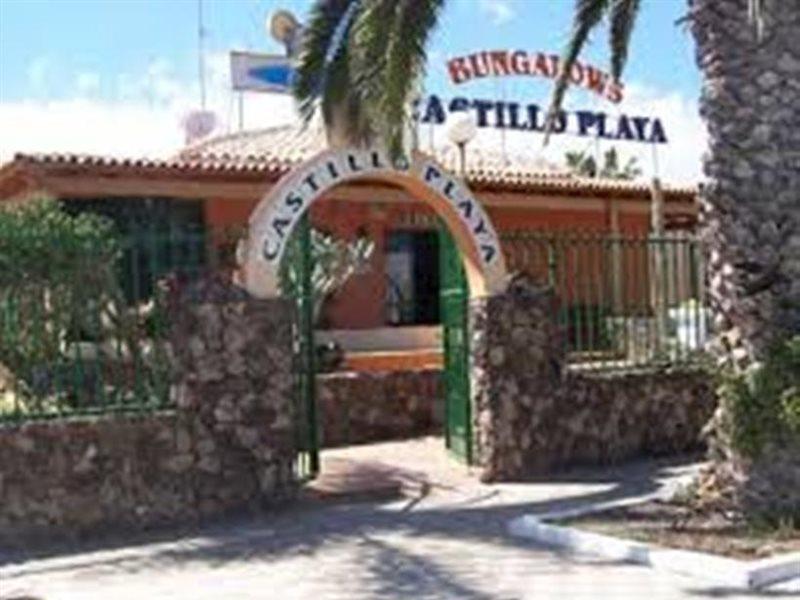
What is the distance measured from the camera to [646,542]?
32.5ft

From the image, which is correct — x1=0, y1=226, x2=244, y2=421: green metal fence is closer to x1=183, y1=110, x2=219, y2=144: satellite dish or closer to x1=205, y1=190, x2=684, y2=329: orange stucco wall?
x1=205, y1=190, x2=684, y2=329: orange stucco wall

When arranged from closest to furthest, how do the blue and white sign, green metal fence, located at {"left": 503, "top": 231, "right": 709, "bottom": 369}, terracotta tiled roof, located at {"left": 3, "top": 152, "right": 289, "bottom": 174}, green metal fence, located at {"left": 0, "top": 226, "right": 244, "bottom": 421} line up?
green metal fence, located at {"left": 0, "top": 226, "right": 244, "bottom": 421} < green metal fence, located at {"left": 503, "top": 231, "right": 709, "bottom": 369} < terracotta tiled roof, located at {"left": 3, "top": 152, "right": 289, "bottom": 174} < the blue and white sign

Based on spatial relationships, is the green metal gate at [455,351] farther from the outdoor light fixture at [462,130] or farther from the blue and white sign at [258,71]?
the blue and white sign at [258,71]

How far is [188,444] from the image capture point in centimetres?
1170

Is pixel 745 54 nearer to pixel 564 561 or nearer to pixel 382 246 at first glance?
pixel 564 561

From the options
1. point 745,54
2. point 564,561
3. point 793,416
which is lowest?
point 564,561

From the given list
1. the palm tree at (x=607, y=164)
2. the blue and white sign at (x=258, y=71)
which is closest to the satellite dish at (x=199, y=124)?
the blue and white sign at (x=258, y=71)

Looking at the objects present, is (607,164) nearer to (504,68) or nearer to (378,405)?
(504,68)

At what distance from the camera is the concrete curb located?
880 cm

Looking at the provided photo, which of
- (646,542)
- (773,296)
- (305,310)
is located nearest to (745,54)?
(773,296)

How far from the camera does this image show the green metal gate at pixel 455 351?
1402 centimetres

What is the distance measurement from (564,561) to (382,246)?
14153 millimetres

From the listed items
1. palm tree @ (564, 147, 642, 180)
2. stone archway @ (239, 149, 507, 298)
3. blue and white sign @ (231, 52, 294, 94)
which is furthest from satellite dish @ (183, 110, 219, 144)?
stone archway @ (239, 149, 507, 298)

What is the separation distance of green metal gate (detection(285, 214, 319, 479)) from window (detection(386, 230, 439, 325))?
10.6m
